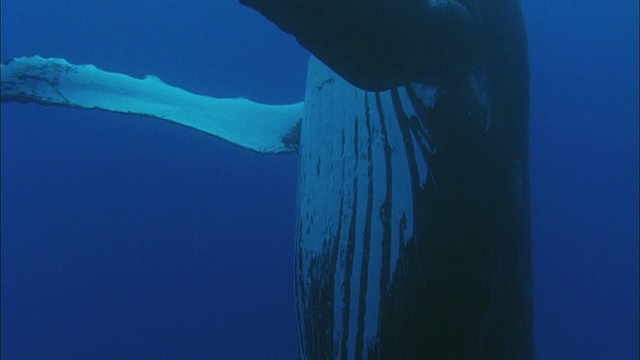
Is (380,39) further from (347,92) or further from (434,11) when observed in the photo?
(347,92)

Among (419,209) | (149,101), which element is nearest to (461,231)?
(419,209)

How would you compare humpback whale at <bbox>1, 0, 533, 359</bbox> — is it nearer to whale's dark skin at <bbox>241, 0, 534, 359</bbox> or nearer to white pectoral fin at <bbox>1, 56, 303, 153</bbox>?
whale's dark skin at <bbox>241, 0, 534, 359</bbox>

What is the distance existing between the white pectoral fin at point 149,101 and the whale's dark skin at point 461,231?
0.43m

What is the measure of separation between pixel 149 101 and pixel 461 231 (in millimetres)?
960

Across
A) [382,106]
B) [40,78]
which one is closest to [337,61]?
[382,106]

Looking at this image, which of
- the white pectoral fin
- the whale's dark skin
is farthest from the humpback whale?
the white pectoral fin

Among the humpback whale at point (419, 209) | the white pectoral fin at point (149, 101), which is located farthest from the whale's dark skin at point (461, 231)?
the white pectoral fin at point (149, 101)

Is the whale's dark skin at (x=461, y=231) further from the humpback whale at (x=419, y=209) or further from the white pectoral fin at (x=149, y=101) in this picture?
the white pectoral fin at (x=149, y=101)

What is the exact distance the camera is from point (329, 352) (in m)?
1.18

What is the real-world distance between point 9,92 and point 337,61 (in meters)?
1.22

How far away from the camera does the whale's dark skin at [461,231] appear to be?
1.06 meters

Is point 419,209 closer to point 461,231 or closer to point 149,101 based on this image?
point 461,231

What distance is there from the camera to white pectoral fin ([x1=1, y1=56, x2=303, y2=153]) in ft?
5.08

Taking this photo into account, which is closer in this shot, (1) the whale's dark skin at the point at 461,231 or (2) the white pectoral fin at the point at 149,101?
(1) the whale's dark skin at the point at 461,231
